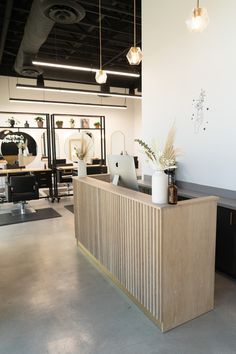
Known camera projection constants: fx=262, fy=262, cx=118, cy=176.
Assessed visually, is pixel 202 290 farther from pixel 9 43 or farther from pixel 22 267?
pixel 9 43

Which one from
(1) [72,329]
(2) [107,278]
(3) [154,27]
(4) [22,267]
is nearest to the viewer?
(1) [72,329]

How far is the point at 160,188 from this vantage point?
2.00m

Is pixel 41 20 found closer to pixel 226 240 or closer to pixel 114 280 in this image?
pixel 114 280

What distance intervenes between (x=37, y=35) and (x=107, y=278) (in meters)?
4.48

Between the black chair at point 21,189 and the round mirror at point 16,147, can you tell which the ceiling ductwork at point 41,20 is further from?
the black chair at point 21,189

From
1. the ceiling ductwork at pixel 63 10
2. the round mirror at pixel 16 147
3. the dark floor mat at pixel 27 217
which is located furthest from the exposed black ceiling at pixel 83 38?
the dark floor mat at pixel 27 217

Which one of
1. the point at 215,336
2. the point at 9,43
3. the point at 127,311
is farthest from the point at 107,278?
the point at 9,43

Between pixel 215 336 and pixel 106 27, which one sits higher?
pixel 106 27

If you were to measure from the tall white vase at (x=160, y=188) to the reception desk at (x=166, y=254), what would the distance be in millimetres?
79

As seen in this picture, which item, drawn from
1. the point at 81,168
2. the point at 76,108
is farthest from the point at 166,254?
the point at 76,108

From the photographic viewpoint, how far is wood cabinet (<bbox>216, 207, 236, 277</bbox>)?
266 cm

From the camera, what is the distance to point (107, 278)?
290 centimetres

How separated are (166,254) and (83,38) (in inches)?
242

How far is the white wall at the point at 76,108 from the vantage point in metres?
8.64
